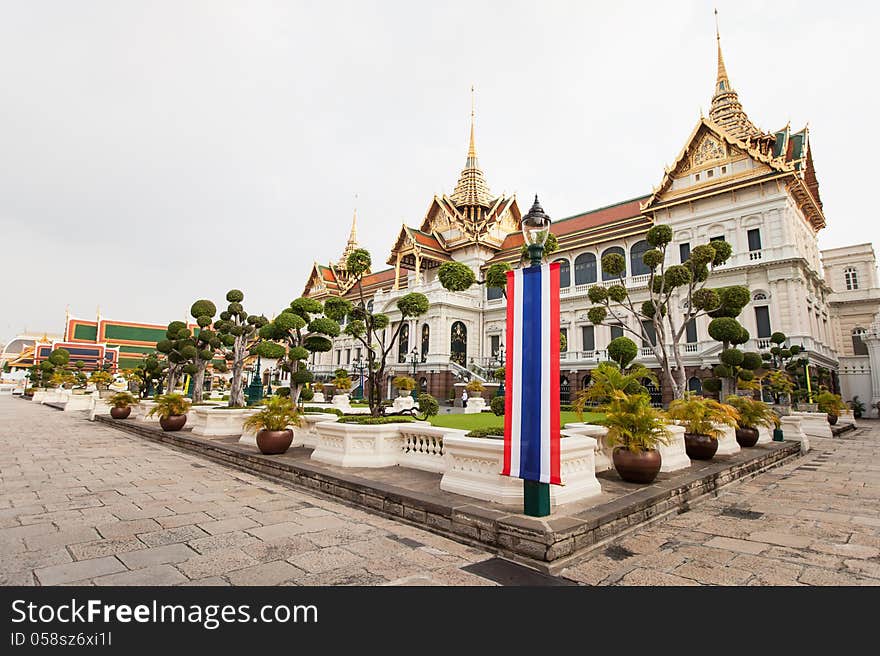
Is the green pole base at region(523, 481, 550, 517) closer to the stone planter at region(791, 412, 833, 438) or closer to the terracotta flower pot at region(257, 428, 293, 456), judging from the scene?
the terracotta flower pot at region(257, 428, 293, 456)

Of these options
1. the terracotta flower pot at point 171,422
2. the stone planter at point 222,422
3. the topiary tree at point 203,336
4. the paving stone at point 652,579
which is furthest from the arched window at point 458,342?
the paving stone at point 652,579

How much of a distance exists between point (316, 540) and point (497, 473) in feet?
6.90

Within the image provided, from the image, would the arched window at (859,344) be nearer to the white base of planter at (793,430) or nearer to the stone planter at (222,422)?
the white base of planter at (793,430)

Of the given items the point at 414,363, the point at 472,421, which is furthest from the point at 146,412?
the point at 414,363

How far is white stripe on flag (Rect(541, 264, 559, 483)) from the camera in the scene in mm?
4195

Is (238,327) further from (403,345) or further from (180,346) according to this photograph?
(403,345)

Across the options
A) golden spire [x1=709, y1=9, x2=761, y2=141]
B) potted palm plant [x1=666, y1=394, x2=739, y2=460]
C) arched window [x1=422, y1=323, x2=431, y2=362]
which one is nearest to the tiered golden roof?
golden spire [x1=709, y1=9, x2=761, y2=141]

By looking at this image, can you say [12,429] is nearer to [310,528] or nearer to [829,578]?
[310,528]

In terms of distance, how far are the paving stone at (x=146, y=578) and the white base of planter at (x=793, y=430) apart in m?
15.4

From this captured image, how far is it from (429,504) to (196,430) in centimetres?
1016

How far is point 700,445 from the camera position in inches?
330

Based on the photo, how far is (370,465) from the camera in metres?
7.37
